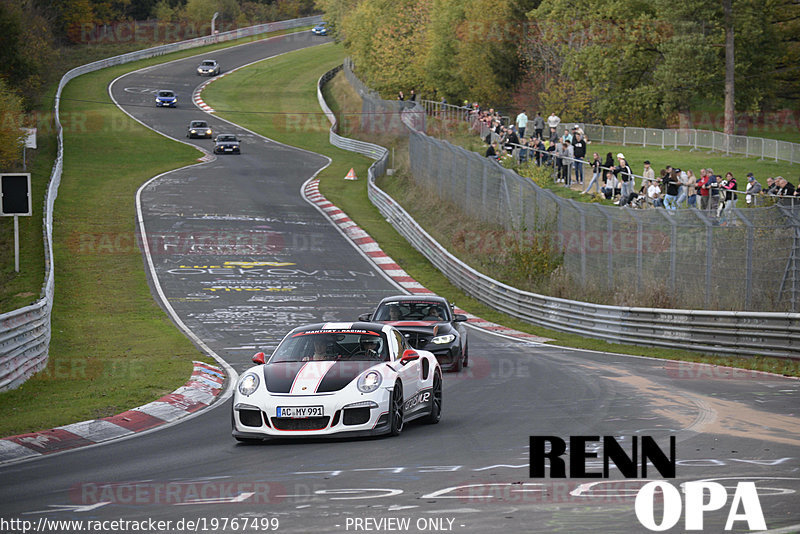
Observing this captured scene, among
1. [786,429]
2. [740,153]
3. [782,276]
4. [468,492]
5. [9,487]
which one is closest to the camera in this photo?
[468,492]

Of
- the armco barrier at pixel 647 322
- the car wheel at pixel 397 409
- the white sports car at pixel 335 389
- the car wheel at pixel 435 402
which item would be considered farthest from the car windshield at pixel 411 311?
the car wheel at pixel 397 409

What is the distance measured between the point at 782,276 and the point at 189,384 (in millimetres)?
10571

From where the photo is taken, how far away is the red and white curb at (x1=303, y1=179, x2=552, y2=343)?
88.5 ft

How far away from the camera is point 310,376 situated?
11.4 meters

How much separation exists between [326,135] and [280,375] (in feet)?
210


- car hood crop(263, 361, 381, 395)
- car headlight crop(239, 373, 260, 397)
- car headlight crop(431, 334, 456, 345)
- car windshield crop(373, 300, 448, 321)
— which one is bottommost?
car headlight crop(431, 334, 456, 345)

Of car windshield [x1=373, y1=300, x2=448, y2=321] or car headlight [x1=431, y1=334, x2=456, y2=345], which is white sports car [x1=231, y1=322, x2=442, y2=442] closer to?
car headlight [x1=431, y1=334, x2=456, y2=345]

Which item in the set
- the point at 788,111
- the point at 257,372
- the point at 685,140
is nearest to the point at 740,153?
the point at 685,140

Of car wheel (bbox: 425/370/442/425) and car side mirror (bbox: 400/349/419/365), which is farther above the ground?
car side mirror (bbox: 400/349/419/365)

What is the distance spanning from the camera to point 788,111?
6825 cm

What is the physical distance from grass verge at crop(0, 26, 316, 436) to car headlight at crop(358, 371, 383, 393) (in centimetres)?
397

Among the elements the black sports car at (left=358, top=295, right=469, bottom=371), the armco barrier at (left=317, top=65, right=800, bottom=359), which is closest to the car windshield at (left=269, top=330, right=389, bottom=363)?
the black sports car at (left=358, top=295, right=469, bottom=371)

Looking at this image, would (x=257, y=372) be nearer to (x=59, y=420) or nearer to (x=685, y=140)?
(x=59, y=420)

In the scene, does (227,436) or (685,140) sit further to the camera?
(685,140)
